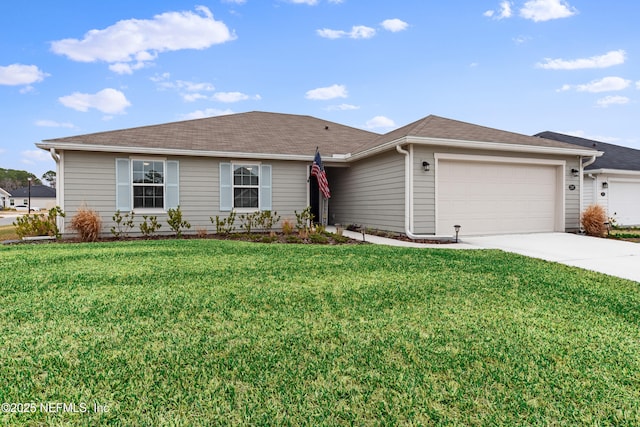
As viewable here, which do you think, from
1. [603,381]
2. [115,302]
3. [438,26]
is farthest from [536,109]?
[115,302]

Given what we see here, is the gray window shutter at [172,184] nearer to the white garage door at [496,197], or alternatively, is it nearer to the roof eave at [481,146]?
the roof eave at [481,146]

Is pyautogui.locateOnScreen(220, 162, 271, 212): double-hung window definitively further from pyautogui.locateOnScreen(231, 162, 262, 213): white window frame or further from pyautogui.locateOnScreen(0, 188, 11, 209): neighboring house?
pyautogui.locateOnScreen(0, 188, 11, 209): neighboring house

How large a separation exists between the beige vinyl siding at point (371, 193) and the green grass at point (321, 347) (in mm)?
4826

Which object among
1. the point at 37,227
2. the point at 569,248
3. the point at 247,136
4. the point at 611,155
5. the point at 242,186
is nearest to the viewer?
the point at 569,248

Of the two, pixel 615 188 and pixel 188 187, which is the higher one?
pixel 615 188

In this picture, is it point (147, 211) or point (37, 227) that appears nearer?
point (37, 227)

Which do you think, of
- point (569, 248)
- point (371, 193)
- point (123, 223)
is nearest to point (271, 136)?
point (371, 193)

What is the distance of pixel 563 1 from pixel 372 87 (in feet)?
24.6

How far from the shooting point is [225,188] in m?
10.7

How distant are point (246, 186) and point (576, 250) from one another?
28.6 feet

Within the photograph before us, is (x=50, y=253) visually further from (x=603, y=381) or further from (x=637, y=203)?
(x=637, y=203)

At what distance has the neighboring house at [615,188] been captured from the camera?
14086 mm

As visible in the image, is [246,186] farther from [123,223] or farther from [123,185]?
Answer: [123,223]

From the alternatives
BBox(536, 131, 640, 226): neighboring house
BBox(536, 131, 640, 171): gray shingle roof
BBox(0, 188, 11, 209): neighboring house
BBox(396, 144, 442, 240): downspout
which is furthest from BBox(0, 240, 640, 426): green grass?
BBox(0, 188, 11, 209): neighboring house
